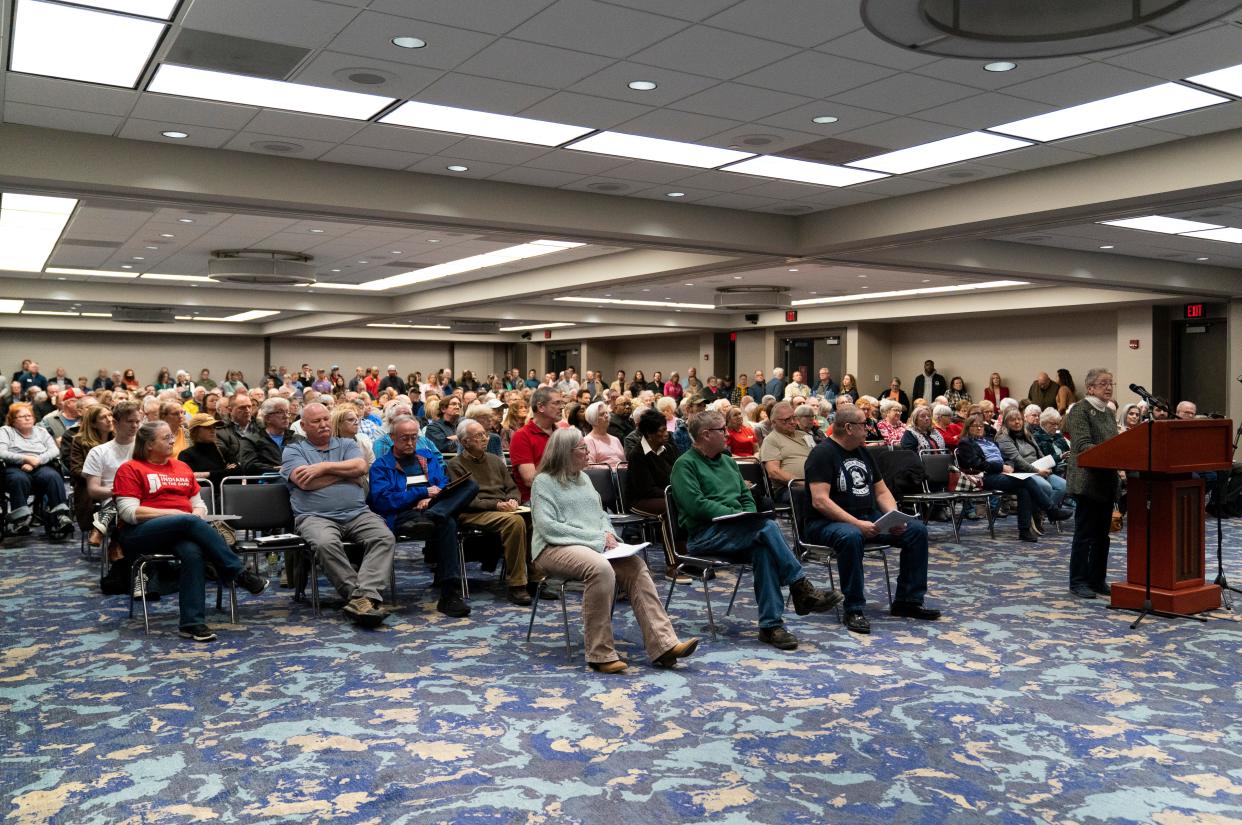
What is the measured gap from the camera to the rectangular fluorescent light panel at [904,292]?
17.8m

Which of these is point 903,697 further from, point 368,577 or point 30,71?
point 30,71

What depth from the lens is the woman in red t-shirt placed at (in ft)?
18.6

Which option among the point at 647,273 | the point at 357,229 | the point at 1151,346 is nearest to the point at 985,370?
the point at 1151,346

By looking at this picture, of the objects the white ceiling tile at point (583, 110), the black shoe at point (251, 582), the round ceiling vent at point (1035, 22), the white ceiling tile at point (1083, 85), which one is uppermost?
the white ceiling tile at point (583, 110)

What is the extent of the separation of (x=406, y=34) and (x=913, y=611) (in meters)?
4.66

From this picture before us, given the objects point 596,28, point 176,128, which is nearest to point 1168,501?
point 596,28

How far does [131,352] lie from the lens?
2842 centimetres

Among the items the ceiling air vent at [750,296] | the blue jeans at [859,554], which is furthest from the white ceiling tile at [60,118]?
the ceiling air vent at [750,296]

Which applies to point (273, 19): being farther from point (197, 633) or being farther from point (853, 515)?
point (853, 515)

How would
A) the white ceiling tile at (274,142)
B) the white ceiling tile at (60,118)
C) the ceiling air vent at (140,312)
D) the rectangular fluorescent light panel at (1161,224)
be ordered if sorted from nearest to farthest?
the white ceiling tile at (60,118)
the white ceiling tile at (274,142)
the rectangular fluorescent light panel at (1161,224)
the ceiling air vent at (140,312)

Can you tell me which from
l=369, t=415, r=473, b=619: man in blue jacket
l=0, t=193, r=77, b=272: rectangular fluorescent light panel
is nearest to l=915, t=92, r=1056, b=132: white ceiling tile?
l=369, t=415, r=473, b=619: man in blue jacket

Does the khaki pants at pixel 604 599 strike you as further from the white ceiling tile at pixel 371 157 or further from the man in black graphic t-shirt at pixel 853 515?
the white ceiling tile at pixel 371 157

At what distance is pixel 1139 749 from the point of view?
13.0 ft

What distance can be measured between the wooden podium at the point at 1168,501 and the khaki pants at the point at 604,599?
10.6 ft
